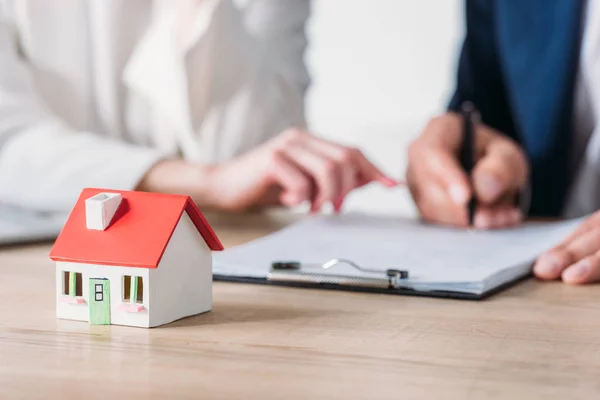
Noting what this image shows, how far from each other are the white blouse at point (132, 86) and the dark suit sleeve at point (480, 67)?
30 cm

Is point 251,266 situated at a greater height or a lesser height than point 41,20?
lesser

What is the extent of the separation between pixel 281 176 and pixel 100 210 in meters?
0.50

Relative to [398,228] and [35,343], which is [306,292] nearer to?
[35,343]

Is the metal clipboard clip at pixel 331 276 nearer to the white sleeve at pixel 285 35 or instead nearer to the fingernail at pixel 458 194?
the fingernail at pixel 458 194

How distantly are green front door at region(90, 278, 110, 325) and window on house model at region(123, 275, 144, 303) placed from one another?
0.01 metres

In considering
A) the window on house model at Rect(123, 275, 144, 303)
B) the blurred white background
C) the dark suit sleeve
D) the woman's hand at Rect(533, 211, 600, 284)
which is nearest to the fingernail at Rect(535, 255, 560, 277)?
the woman's hand at Rect(533, 211, 600, 284)

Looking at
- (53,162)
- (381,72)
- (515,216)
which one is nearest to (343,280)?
(515,216)

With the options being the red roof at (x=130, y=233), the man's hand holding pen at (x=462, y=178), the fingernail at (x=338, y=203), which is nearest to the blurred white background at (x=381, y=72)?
the man's hand holding pen at (x=462, y=178)

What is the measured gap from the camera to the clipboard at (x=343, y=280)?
674 millimetres

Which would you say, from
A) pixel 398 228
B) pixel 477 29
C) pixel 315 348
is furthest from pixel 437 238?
pixel 477 29

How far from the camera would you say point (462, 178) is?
3.45ft

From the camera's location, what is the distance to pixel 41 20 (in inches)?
50.3

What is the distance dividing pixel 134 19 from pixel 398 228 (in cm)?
63

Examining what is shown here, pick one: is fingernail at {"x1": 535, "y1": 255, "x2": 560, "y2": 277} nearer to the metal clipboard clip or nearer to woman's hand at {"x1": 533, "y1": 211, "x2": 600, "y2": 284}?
woman's hand at {"x1": 533, "y1": 211, "x2": 600, "y2": 284}
